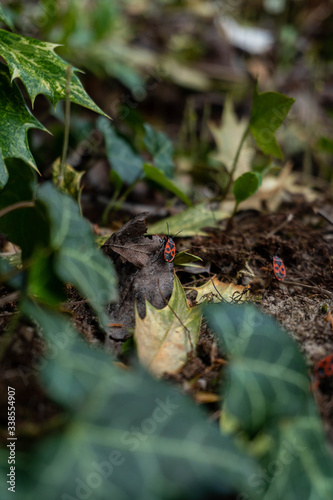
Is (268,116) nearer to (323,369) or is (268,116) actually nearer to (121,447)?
(323,369)

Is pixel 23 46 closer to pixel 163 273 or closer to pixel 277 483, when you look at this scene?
pixel 163 273

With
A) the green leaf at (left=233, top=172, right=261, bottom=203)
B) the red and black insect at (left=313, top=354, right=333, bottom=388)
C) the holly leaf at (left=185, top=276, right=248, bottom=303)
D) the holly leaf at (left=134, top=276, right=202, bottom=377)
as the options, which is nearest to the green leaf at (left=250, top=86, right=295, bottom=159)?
the green leaf at (left=233, top=172, right=261, bottom=203)

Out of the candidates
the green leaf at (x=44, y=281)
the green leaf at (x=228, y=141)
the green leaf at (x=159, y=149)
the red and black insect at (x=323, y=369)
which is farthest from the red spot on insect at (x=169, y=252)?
the green leaf at (x=228, y=141)

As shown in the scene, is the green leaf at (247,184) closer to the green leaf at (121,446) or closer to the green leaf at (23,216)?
the green leaf at (23,216)

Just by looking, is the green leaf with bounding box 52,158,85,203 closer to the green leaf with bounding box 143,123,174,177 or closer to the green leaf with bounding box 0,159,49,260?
the green leaf with bounding box 0,159,49,260

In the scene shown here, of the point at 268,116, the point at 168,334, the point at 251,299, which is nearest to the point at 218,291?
the point at 251,299

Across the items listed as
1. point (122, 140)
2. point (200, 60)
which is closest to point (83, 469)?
point (122, 140)
